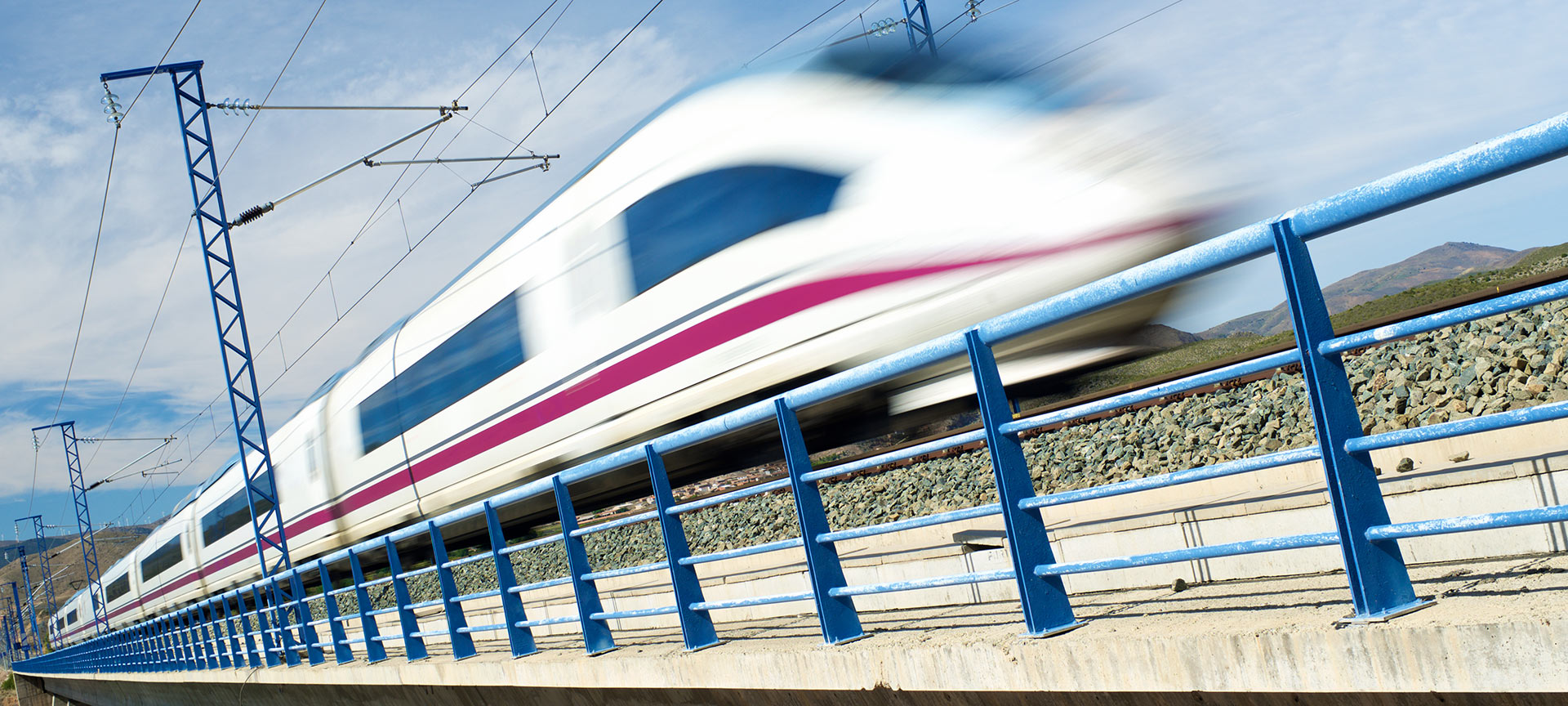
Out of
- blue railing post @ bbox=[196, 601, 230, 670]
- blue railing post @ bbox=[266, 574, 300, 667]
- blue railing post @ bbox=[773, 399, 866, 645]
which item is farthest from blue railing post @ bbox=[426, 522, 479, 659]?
blue railing post @ bbox=[196, 601, 230, 670]

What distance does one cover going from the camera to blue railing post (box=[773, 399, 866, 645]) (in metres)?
3.91

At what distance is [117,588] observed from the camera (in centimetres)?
3666

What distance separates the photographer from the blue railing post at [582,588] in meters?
5.30

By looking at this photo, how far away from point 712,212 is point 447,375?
4.87 m

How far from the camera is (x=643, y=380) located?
327 inches

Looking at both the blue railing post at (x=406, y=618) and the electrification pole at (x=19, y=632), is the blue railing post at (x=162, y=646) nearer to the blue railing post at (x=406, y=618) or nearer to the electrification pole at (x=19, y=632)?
the blue railing post at (x=406, y=618)

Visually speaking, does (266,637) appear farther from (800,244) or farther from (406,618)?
(800,244)

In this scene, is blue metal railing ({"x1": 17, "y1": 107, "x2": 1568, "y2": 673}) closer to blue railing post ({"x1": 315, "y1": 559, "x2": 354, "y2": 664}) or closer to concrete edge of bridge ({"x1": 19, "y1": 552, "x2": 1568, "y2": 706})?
concrete edge of bridge ({"x1": 19, "y1": 552, "x2": 1568, "y2": 706})

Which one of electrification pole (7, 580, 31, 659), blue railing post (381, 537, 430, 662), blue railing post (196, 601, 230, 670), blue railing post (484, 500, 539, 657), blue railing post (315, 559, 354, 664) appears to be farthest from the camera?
electrification pole (7, 580, 31, 659)

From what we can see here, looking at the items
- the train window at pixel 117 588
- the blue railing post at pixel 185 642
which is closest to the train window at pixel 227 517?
the blue railing post at pixel 185 642

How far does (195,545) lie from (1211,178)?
23862 millimetres

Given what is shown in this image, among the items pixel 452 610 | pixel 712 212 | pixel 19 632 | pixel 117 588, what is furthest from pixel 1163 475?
pixel 19 632

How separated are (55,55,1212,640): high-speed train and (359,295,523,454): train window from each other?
52 millimetres

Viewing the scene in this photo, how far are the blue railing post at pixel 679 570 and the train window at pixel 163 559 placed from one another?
24.8m
